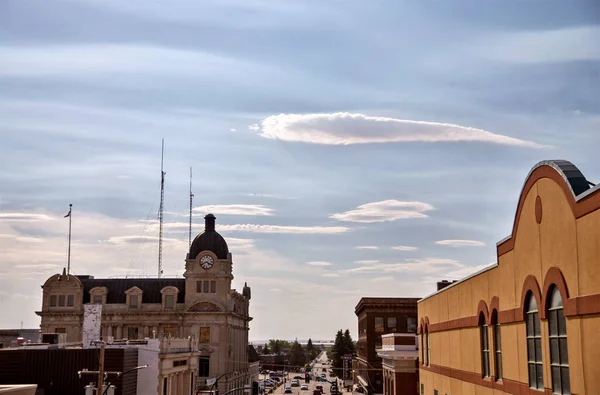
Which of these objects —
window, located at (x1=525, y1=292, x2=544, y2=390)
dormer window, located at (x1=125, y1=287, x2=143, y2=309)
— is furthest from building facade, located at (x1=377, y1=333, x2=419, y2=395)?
dormer window, located at (x1=125, y1=287, x2=143, y2=309)

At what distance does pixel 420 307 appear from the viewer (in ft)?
173

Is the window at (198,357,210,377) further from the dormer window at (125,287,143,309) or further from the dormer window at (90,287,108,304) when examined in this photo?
the dormer window at (90,287,108,304)

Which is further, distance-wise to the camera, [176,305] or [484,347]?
[176,305]

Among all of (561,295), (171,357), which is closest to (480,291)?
(561,295)

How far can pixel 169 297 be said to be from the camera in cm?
10456

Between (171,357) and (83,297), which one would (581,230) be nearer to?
(171,357)

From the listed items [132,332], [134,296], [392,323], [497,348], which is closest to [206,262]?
[134,296]

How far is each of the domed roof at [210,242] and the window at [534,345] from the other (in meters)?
81.1

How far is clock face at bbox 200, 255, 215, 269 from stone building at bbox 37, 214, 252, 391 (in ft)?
0.46

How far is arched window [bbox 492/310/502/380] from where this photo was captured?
29281 mm

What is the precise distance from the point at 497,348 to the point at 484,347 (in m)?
2.55

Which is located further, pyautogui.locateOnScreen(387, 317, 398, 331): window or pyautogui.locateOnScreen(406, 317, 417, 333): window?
pyautogui.locateOnScreen(387, 317, 398, 331): window

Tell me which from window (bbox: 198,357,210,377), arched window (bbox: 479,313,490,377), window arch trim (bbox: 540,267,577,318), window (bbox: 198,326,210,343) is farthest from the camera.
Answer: window (bbox: 198,326,210,343)

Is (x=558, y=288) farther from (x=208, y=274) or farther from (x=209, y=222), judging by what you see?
(x=209, y=222)
